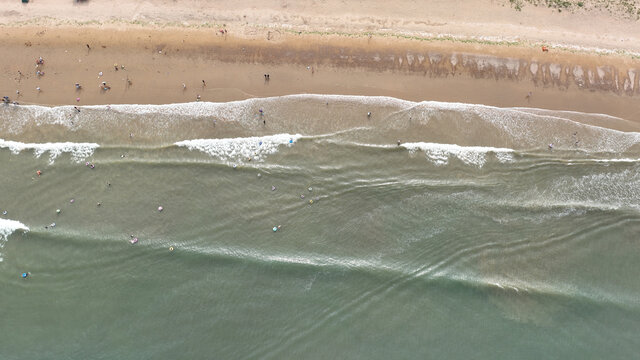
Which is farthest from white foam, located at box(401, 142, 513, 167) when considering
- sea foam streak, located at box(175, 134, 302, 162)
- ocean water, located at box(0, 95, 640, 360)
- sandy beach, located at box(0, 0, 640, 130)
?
sea foam streak, located at box(175, 134, 302, 162)

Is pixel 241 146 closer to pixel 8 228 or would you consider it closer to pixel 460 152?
pixel 460 152

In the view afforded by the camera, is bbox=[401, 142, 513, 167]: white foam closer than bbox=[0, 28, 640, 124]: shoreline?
Yes

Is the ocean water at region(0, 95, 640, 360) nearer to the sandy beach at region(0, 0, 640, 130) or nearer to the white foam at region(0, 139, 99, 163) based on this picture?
the white foam at region(0, 139, 99, 163)

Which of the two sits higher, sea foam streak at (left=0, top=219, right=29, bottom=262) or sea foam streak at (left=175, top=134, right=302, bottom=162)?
sea foam streak at (left=175, top=134, right=302, bottom=162)

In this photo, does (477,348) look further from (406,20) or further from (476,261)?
(406,20)

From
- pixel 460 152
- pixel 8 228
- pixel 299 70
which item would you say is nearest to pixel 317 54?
pixel 299 70

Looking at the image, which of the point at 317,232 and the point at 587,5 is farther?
the point at 587,5
